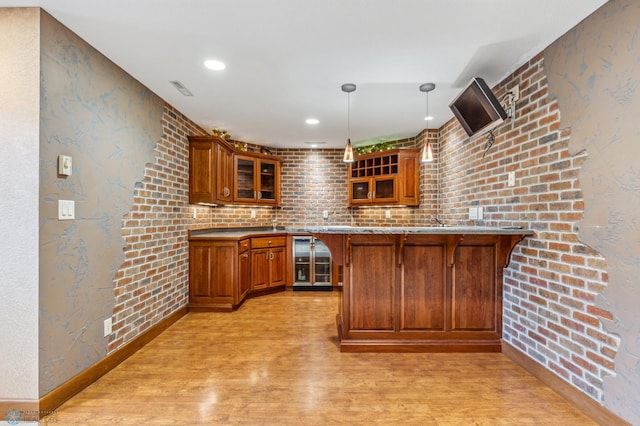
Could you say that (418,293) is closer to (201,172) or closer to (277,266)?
(277,266)

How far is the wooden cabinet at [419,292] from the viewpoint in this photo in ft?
8.07

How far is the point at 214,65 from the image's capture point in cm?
227

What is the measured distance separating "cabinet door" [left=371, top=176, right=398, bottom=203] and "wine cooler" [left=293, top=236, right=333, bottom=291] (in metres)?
1.17

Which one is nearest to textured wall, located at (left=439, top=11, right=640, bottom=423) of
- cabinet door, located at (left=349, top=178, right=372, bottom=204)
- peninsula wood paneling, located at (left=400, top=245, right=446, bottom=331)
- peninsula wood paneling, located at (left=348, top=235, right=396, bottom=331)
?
peninsula wood paneling, located at (left=400, top=245, right=446, bottom=331)

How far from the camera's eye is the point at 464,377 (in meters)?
2.06

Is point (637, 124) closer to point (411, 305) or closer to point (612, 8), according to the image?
point (612, 8)

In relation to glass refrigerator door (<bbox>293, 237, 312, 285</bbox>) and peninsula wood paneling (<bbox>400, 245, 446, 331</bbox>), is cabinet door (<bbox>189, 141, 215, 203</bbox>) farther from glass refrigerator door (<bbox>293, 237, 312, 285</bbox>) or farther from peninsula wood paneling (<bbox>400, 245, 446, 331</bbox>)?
peninsula wood paneling (<bbox>400, 245, 446, 331</bbox>)

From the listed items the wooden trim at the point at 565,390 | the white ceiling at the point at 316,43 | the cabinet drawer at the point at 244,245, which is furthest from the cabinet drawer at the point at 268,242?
the wooden trim at the point at 565,390

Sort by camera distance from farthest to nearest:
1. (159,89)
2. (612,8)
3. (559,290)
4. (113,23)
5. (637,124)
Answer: (159,89) < (559,290) < (113,23) < (612,8) < (637,124)

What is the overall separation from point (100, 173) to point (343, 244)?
1936 mm

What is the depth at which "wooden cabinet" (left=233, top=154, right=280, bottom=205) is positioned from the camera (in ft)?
14.0

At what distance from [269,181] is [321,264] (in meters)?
1.63

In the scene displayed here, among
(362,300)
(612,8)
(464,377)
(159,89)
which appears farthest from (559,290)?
(159,89)

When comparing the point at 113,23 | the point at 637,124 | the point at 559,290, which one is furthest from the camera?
the point at 559,290
